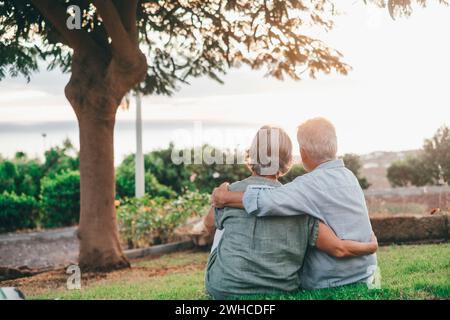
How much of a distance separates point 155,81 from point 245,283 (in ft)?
20.8

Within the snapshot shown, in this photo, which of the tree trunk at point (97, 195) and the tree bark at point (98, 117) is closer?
the tree bark at point (98, 117)

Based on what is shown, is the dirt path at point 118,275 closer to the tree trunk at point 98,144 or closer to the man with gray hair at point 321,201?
the tree trunk at point 98,144

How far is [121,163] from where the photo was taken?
15.1 meters

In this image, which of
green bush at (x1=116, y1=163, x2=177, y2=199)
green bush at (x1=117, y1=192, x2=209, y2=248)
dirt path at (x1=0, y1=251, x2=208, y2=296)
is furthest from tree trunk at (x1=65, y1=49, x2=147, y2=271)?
green bush at (x1=116, y1=163, x2=177, y2=199)

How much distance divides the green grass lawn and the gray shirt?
12cm

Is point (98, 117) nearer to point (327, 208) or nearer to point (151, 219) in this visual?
point (151, 219)

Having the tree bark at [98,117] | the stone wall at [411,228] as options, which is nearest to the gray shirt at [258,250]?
the stone wall at [411,228]

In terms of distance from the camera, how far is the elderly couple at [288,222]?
3936 millimetres

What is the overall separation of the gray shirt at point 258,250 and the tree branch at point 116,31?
4050mm

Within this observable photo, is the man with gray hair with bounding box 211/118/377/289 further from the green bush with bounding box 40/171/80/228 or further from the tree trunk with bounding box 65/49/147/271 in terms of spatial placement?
the green bush with bounding box 40/171/80/228

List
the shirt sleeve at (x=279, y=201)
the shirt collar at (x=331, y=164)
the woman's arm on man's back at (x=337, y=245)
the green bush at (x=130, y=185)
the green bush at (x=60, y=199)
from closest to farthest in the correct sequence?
the shirt sleeve at (x=279, y=201) < the woman's arm on man's back at (x=337, y=245) < the shirt collar at (x=331, y=164) < the green bush at (x=60, y=199) < the green bush at (x=130, y=185)

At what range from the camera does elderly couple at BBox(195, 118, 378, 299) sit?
155 inches

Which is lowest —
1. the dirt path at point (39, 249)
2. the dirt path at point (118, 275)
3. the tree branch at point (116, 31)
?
the dirt path at point (39, 249)
